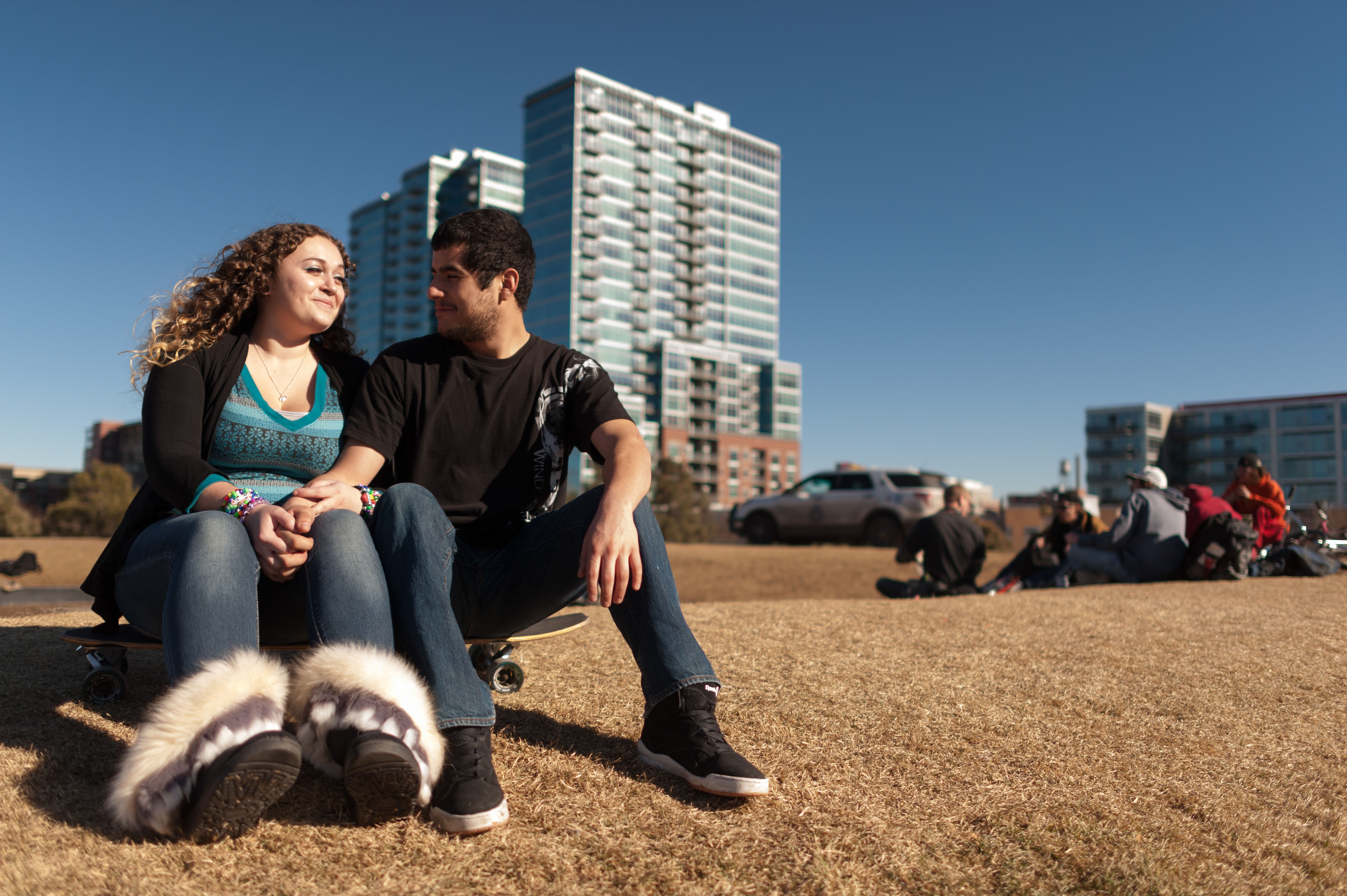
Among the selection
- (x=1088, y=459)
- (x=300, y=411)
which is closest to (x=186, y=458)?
(x=300, y=411)

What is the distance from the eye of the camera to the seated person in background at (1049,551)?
7.83 metres

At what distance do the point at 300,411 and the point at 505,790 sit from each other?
52.9 inches

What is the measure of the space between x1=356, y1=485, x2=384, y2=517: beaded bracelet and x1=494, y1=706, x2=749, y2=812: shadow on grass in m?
0.63

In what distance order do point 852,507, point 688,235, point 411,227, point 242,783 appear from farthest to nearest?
point 411,227 < point 688,235 < point 852,507 < point 242,783

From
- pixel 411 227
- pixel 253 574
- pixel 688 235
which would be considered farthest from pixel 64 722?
pixel 411 227

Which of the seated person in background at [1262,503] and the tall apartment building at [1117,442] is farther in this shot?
the tall apartment building at [1117,442]

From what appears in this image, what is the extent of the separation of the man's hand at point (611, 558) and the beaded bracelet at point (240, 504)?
0.80 metres

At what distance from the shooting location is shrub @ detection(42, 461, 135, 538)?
21203 mm

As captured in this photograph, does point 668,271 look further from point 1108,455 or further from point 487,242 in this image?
point 487,242

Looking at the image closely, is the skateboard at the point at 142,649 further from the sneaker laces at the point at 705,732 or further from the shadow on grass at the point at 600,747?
the sneaker laces at the point at 705,732

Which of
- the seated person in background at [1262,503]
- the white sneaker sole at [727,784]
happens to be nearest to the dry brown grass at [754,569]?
the seated person in background at [1262,503]

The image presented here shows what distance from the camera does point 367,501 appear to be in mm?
2217

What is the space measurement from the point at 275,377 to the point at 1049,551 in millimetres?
7108

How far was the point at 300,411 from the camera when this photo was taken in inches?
104
